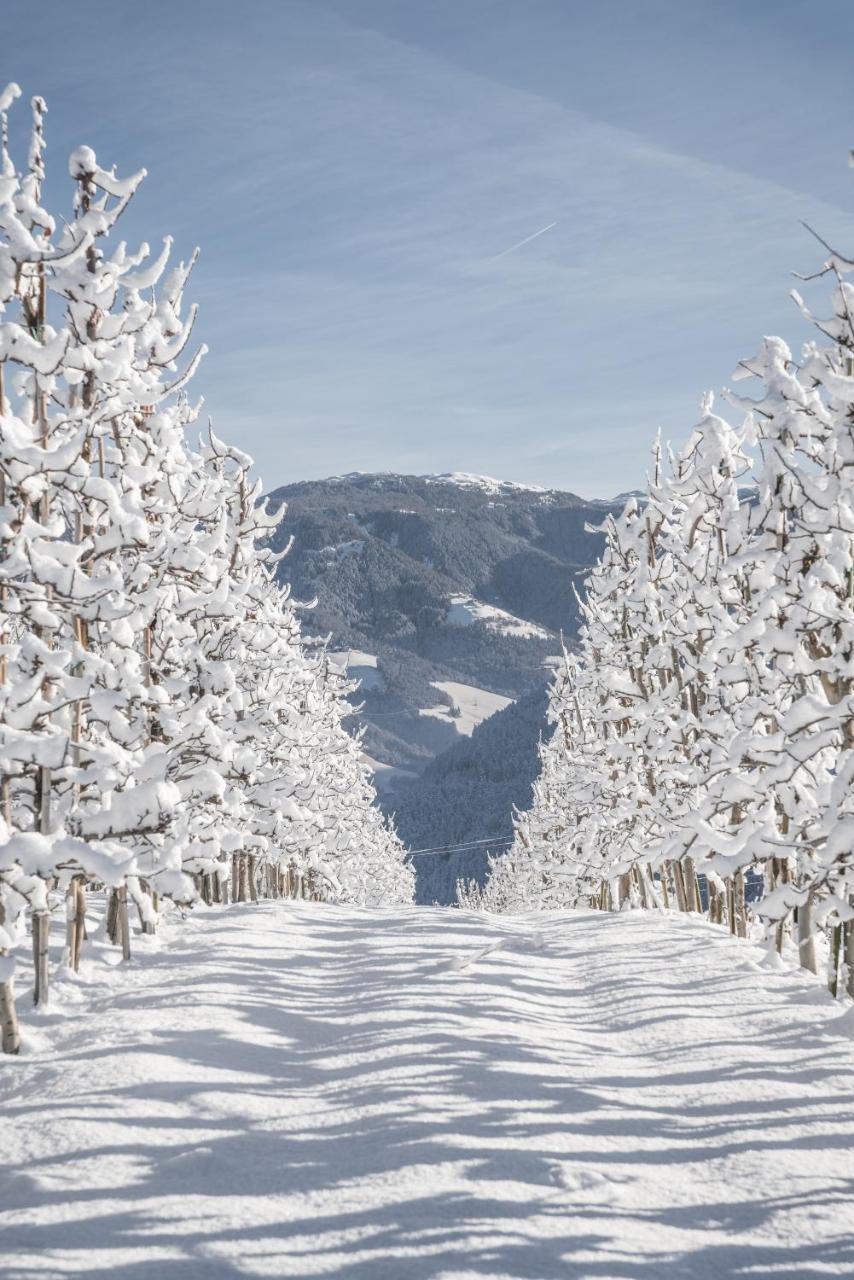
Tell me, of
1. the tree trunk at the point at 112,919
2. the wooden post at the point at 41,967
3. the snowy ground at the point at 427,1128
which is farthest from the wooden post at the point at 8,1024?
the tree trunk at the point at 112,919

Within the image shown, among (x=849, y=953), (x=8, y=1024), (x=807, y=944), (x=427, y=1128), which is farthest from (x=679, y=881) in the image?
(x=8, y=1024)

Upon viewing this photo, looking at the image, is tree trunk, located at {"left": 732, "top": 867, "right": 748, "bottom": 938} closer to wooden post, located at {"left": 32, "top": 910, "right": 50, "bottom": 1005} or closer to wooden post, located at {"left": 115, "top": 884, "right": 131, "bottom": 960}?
wooden post, located at {"left": 115, "top": 884, "right": 131, "bottom": 960}

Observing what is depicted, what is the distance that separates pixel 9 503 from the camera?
331 inches

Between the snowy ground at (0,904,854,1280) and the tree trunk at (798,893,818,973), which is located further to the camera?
the tree trunk at (798,893,818,973)

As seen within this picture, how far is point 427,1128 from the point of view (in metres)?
6.41

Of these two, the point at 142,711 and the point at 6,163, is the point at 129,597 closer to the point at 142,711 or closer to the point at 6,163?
the point at 142,711

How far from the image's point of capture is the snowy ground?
4.87 metres

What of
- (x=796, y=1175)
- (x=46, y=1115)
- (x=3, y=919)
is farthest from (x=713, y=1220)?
(x=3, y=919)

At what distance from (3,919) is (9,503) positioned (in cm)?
352

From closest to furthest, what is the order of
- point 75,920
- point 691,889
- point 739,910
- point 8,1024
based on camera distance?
point 8,1024 → point 75,920 → point 739,910 → point 691,889

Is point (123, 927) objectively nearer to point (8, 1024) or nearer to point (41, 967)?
point (41, 967)

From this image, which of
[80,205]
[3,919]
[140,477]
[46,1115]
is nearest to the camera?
[46,1115]

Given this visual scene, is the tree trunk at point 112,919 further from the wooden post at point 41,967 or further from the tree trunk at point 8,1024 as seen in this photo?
the tree trunk at point 8,1024

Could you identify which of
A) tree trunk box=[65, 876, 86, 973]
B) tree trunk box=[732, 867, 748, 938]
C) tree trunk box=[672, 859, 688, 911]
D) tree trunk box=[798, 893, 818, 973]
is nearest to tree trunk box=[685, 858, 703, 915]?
tree trunk box=[672, 859, 688, 911]
